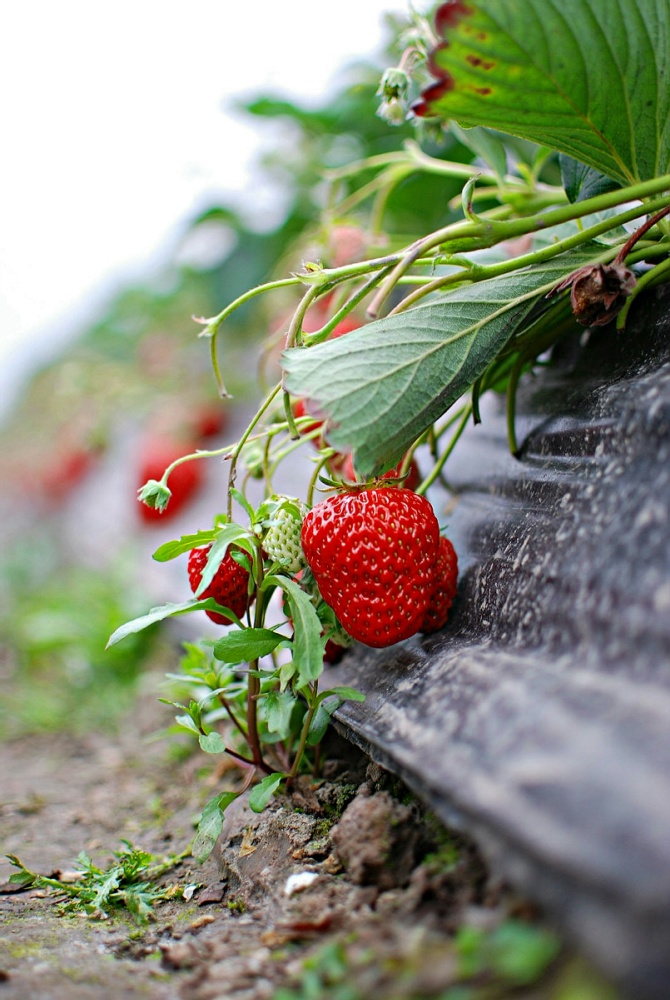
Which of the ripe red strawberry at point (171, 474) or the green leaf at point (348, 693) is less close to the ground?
the green leaf at point (348, 693)

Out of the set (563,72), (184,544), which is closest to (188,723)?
(184,544)

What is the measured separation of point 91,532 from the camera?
2717 millimetres

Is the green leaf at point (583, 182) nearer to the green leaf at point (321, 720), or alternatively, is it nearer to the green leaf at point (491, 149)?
the green leaf at point (491, 149)

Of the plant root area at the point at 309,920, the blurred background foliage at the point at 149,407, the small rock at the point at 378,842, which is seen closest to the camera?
the plant root area at the point at 309,920

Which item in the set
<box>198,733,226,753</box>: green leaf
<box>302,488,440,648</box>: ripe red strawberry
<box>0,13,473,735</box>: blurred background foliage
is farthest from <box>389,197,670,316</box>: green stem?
<box>0,13,473,735</box>: blurred background foliage

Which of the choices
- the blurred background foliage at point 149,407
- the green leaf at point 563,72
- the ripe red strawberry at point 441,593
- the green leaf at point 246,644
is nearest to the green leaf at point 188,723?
the green leaf at point 246,644

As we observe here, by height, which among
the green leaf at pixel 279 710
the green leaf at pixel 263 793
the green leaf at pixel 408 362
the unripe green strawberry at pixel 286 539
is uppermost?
the green leaf at pixel 408 362

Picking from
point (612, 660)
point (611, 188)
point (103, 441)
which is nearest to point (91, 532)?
point (103, 441)

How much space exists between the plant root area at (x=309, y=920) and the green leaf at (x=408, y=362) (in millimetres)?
285

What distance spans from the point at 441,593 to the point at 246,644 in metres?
0.18

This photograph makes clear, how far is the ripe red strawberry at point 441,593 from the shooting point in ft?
2.38

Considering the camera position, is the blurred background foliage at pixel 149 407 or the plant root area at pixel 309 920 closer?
the plant root area at pixel 309 920

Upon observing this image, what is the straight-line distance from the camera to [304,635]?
64cm

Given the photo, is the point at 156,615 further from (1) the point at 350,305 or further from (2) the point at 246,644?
(1) the point at 350,305
